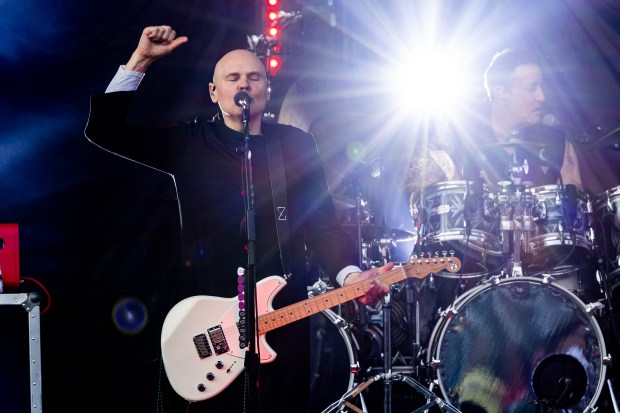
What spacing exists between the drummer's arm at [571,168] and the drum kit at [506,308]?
1.69 ft

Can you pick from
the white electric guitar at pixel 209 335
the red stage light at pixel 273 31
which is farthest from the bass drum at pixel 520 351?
the red stage light at pixel 273 31

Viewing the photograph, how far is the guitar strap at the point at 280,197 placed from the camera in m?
3.22

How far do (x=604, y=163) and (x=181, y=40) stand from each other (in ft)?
13.2

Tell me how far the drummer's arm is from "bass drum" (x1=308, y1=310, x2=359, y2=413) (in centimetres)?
200

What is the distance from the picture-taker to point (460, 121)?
21.3 ft

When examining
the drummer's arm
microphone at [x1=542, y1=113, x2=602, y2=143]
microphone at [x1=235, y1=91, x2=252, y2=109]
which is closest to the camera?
microphone at [x1=235, y1=91, x2=252, y2=109]

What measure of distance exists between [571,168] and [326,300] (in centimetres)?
304

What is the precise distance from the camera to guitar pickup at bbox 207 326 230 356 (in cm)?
321

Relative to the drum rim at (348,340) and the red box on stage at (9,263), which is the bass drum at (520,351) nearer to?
the drum rim at (348,340)

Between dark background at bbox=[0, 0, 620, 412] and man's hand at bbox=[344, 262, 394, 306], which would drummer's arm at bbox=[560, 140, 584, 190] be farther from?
man's hand at bbox=[344, 262, 394, 306]

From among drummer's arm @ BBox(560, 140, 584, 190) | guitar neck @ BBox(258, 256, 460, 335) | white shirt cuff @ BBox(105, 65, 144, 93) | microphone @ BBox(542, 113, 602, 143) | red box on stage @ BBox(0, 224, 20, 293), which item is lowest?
guitar neck @ BBox(258, 256, 460, 335)

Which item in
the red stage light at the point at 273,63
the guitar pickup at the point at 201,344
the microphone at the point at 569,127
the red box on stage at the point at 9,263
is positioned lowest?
the guitar pickup at the point at 201,344

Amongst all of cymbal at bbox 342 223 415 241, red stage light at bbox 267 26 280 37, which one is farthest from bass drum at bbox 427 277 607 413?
red stage light at bbox 267 26 280 37

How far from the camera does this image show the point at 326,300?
329 centimetres
